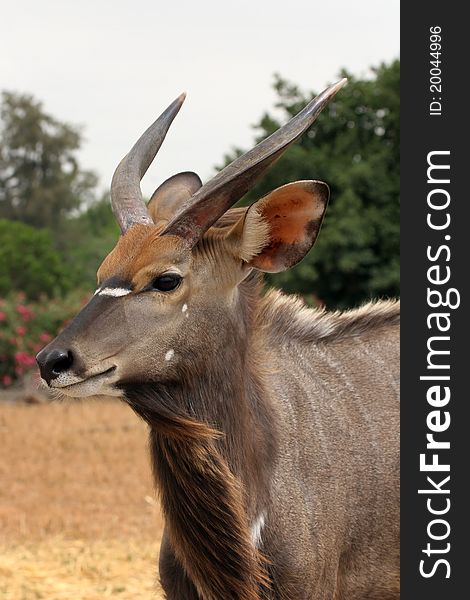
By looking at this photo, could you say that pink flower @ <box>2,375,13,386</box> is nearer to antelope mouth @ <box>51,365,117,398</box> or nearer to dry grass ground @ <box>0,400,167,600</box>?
dry grass ground @ <box>0,400,167,600</box>

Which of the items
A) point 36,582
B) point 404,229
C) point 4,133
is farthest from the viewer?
point 4,133

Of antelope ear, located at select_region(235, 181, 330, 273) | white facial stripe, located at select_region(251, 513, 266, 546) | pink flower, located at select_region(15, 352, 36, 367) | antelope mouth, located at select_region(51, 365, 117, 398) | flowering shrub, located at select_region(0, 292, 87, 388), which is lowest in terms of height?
white facial stripe, located at select_region(251, 513, 266, 546)

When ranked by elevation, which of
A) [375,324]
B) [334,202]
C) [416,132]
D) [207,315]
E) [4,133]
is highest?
[4,133]

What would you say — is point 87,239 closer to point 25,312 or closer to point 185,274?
point 25,312

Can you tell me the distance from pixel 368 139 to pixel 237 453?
667 inches

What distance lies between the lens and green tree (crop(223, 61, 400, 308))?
18266 mm

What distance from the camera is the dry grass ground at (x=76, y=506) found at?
21.2 ft

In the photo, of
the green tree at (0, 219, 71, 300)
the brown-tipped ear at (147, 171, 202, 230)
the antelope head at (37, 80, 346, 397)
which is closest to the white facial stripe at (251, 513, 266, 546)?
the antelope head at (37, 80, 346, 397)

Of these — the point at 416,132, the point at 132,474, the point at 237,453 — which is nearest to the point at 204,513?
the point at 237,453

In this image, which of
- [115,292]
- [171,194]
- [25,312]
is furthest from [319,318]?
[25,312]

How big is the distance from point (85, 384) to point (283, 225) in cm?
103

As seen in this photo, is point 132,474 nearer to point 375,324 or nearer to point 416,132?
point 375,324

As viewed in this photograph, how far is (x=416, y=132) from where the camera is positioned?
428 cm

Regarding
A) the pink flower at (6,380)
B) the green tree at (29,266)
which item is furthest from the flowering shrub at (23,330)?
the green tree at (29,266)
